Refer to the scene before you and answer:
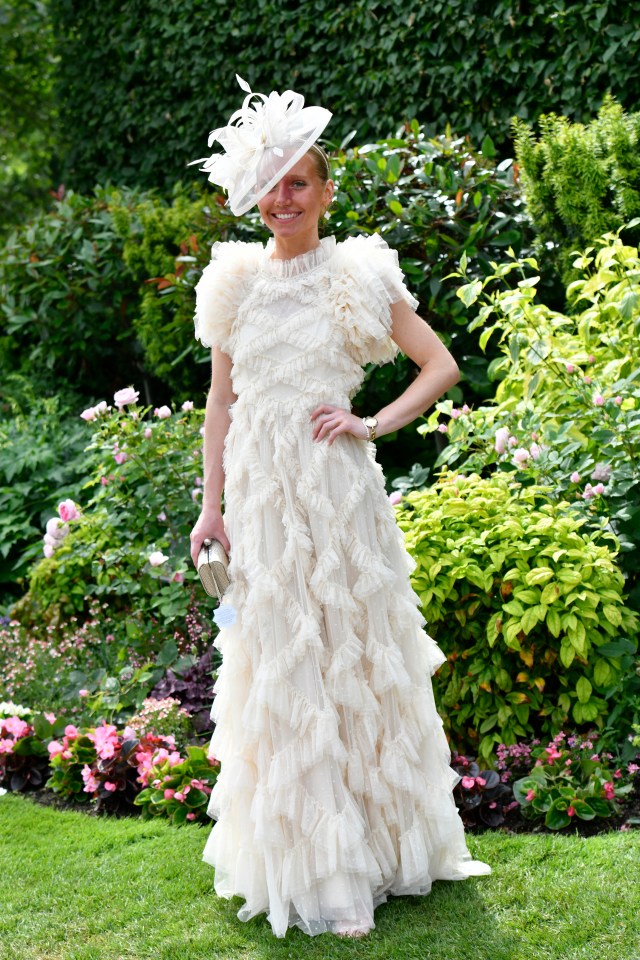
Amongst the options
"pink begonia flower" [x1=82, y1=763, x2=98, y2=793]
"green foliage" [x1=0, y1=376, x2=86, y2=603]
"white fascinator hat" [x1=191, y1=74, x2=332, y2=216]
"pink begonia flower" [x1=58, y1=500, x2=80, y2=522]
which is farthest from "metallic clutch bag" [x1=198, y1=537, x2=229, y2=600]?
"green foliage" [x1=0, y1=376, x2=86, y2=603]

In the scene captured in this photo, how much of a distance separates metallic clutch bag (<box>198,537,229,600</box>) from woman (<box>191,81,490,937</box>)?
43 mm

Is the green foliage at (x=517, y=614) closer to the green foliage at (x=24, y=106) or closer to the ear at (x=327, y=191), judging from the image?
the ear at (x=327, y=191)

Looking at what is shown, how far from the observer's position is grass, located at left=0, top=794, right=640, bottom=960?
8.46ft

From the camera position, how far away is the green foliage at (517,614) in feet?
11.0

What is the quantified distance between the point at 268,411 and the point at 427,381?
39 centimetres

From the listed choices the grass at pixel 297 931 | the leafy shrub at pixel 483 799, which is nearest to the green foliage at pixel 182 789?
the grass at pixel 297 931

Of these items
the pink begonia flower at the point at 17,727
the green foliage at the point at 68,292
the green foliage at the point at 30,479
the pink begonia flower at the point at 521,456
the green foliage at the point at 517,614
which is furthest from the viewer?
the green foliage at the point at 68,292

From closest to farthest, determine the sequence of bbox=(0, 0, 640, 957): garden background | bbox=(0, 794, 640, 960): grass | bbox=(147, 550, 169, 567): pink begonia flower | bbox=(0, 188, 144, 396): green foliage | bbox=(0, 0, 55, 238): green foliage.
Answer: bbox=(0, 794, 640, 960): grass < bbox=(0, 0, 640, 957): garden background < bbox=(147, 550, 169, 567): pink begonia flower < bbox=(0, 188, 144, 396): green foliage < bbox=(0, 0, 55, 238): green foliage

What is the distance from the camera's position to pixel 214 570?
8.95ft

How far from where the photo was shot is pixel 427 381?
2705 mm

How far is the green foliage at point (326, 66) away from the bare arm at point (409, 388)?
3039mm

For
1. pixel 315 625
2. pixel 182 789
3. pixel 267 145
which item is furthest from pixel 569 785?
pixel 267 145

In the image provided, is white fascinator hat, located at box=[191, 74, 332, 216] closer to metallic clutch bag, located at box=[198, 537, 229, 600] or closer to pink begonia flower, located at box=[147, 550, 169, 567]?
metallic clutch bag, located at box=[198, 537, 229, 600]

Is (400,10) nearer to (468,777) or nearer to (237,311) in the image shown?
(237,311)
